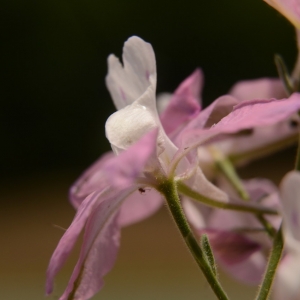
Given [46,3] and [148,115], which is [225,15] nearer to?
[46,3]

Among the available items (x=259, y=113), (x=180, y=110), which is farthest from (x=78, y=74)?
(x=259, y=113)

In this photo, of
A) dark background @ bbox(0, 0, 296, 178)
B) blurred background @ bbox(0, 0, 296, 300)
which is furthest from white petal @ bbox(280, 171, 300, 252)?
dark background @ bbox(0, 0, 296, 178)

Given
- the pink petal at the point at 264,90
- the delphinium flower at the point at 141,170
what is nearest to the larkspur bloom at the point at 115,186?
the delphinium flower at the point at 141,170

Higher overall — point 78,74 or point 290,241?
point 290,241

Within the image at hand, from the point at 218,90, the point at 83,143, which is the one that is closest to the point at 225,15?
the point at 218,90

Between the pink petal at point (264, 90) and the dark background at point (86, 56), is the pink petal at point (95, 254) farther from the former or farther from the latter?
the dark background at point (86, 56)

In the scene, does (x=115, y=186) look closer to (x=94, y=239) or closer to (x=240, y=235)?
(x=94, y=239)
